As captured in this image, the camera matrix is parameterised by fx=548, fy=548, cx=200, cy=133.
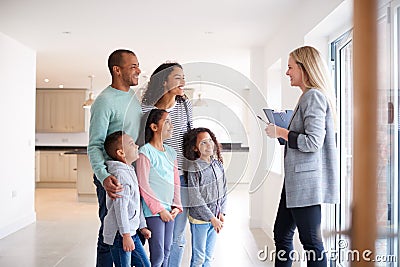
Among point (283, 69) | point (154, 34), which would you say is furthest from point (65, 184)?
point (283, 69)

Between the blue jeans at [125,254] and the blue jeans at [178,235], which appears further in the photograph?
the blue jeans at [178,235]

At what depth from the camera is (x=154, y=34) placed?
589 centimetres

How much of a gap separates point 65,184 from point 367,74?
12135mm

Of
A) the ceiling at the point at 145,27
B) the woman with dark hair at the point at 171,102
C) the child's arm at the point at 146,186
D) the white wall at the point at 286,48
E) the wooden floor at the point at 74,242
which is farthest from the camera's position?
the wooden floor at the point at 74,242

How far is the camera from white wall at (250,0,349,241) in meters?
4.03

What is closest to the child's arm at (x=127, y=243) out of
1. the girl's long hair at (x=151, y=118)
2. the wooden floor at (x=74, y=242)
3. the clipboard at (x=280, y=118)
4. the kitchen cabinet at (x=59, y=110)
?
the girl's long hair at (x=151, y=118)

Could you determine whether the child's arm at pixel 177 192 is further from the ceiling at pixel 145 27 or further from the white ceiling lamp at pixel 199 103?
the ceiling at pixel 145 27

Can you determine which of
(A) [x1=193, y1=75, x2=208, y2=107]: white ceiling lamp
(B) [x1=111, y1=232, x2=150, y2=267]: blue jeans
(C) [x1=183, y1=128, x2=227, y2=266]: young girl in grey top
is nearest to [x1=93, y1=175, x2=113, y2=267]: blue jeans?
(B) [x1=111, y1=232, x2=150, y2=267]: blue jeans

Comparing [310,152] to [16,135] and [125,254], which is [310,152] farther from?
[16,135]

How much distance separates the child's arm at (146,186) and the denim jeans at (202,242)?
26cm

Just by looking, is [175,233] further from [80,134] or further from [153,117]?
[80,134]

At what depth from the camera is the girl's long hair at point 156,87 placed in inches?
105

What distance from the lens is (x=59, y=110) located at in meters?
12.4

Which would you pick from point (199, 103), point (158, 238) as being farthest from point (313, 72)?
point (158, 238)
